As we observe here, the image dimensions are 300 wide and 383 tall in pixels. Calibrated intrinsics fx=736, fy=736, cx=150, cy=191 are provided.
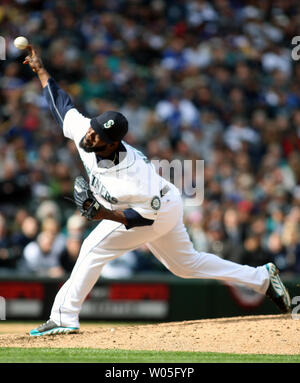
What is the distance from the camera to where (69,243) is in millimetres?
9672

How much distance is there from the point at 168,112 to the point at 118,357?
7.62 meters

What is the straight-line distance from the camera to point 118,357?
18.4 feet

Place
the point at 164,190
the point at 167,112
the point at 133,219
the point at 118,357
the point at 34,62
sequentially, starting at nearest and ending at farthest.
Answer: the point at 118,357 < the point at 133,219 < the point at 164,190 < the point at 34,62 < the point at 167,112

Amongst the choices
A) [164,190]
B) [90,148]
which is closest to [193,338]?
[164,190]

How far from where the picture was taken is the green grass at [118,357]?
5.46m

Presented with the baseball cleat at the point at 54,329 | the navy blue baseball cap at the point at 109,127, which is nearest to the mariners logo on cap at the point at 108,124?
the navy blue baseball cap at the point at 109,127

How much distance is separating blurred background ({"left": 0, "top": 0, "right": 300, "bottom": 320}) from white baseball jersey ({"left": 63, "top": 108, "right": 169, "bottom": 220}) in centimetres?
368

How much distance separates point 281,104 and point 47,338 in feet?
29.6

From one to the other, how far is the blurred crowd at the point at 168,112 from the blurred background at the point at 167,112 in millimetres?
21

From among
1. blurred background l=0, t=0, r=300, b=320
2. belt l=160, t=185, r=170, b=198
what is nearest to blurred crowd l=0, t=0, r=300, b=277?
blurred background l=0, t=0, r=300, b=320

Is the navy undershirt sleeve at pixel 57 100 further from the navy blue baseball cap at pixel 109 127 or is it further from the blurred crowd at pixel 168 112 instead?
the blurred crowd at pixel 168 112

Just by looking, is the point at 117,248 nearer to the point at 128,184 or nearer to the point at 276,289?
the point at 128,184

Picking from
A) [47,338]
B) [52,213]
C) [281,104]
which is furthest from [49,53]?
[47,338]

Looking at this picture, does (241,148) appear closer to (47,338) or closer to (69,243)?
(69,243)
